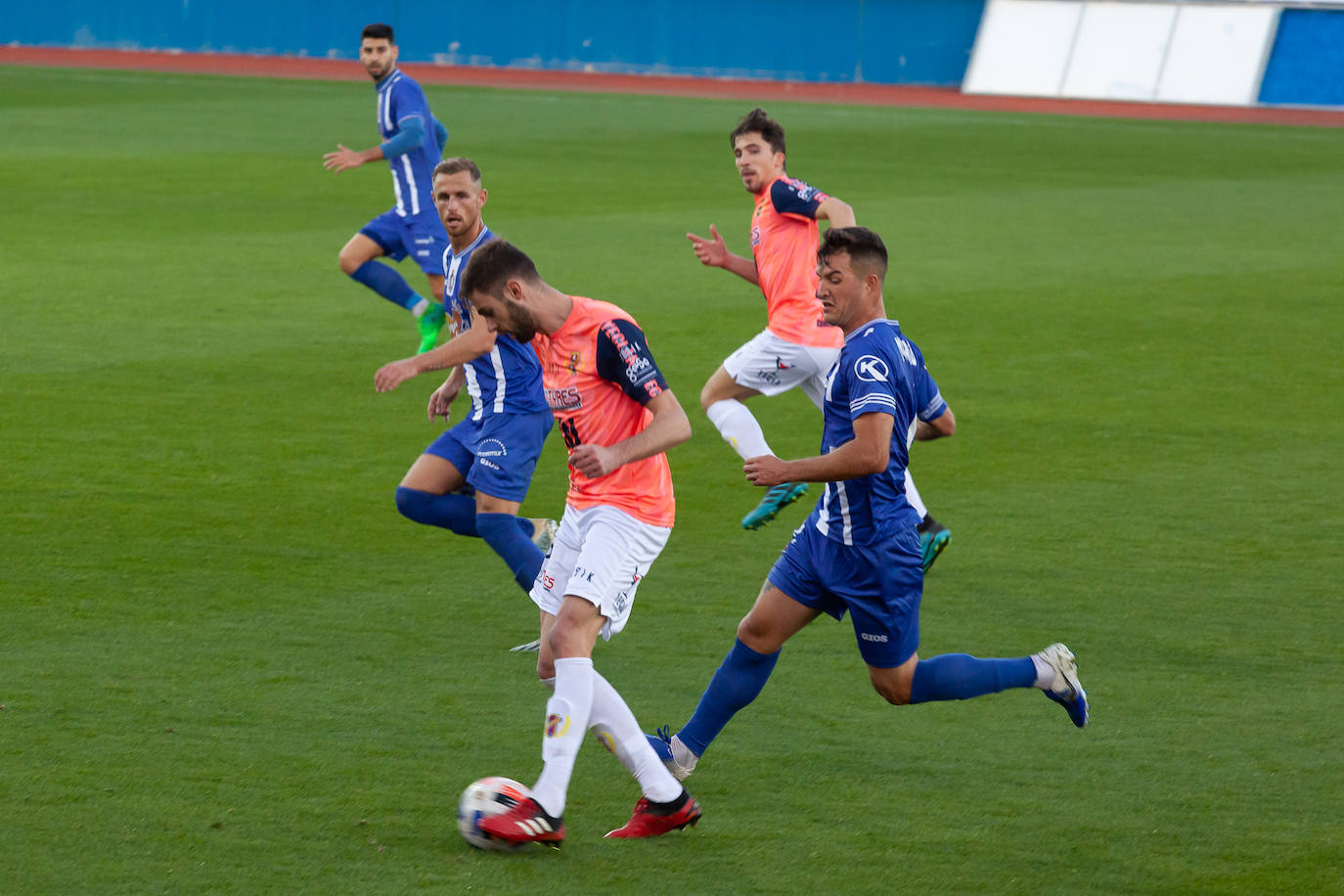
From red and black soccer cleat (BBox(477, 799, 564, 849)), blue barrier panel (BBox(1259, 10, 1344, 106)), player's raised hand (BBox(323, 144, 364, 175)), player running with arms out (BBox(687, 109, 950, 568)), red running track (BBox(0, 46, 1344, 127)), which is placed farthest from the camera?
blue barrier panel (BBox(1259, 10, 1344, 106))

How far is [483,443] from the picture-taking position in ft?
22.6

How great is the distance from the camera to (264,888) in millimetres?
4512

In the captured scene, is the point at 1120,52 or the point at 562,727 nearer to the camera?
the point at 562,727

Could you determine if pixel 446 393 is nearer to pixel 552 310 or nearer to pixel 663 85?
pixel 552 310

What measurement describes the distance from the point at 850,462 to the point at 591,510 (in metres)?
0.84

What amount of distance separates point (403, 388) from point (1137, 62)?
29916 mm

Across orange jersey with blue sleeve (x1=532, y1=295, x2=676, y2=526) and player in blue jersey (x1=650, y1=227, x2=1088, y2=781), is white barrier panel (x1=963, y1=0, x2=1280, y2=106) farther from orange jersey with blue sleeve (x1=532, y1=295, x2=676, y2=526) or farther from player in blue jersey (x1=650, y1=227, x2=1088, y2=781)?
orange jersey with blue sleeve (x1=532, y1=295, x2=676, y2=526)

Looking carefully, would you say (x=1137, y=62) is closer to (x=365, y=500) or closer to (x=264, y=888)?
(x=365, y=500)

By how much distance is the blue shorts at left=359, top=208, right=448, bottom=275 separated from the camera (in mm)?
12336

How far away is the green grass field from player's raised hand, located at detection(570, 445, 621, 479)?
107 centimetres

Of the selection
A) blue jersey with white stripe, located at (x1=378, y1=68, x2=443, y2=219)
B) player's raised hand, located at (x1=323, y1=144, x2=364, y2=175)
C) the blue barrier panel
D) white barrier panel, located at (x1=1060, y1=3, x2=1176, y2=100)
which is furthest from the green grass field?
white barrier panel, located at (x1=1060, y1=3, x2=1176, y2=100)

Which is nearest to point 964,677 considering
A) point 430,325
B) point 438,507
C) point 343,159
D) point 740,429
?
point 438,507

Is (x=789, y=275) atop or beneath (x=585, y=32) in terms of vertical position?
beneath

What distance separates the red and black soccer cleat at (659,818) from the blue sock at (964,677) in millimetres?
840
